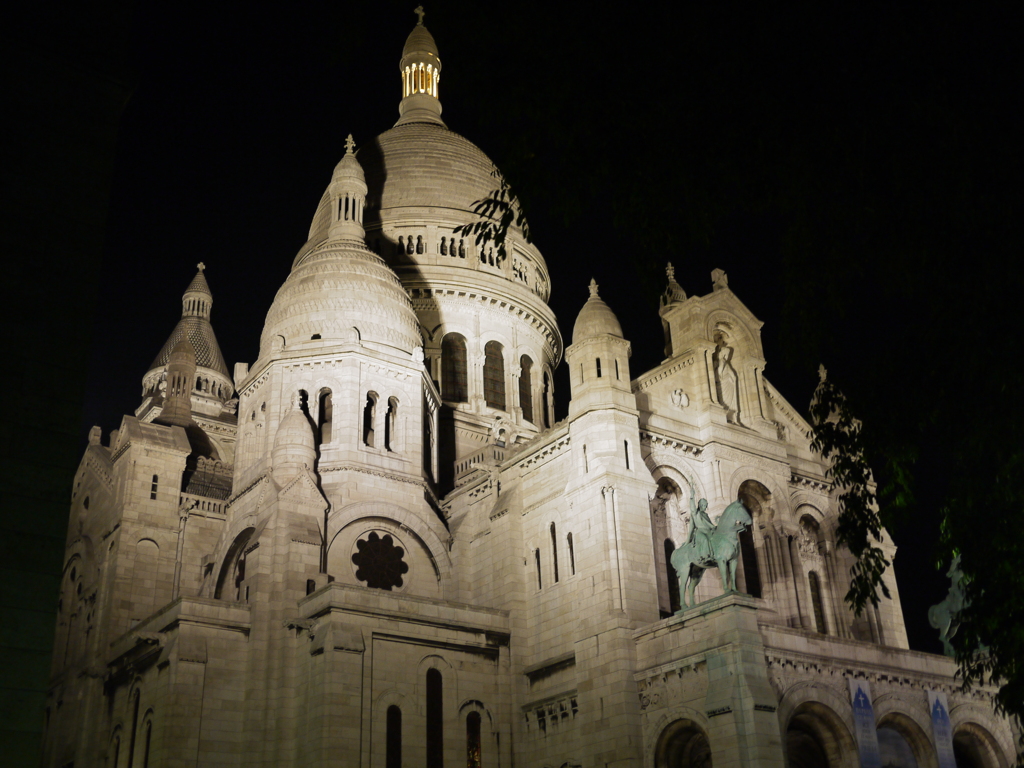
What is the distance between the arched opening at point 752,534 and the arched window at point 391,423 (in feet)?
45.2

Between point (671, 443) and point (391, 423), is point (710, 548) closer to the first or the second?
point (671, 443)

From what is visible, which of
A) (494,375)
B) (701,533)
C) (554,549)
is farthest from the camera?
(494,375)

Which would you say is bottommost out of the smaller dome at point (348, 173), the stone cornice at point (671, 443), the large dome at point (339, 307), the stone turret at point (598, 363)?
the stone cornice at point (671, 443)

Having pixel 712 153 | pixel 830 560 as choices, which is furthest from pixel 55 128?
pixel 830 560

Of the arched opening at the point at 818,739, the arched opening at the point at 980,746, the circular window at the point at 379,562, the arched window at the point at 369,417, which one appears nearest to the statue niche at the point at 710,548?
the arched opening at the point at 818,739

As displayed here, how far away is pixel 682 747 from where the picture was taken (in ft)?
102

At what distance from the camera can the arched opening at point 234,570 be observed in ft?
129

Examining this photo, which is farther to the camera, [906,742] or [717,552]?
[906,742]

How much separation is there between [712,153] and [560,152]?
2207mm

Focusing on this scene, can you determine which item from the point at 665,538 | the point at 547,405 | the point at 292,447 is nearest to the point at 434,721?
the point at 665,538

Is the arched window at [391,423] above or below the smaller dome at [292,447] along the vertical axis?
above

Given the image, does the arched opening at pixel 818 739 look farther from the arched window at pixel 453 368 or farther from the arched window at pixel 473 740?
the arched window at pixel 453 368

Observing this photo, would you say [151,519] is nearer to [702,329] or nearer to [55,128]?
[702,329]

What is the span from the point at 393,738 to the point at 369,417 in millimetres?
14097
